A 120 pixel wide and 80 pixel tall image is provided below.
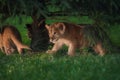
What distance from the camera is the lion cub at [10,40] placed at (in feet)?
46.2

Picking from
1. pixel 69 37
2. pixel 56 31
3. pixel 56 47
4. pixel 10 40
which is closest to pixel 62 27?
pixel 56 31

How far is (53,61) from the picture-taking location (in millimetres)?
11781

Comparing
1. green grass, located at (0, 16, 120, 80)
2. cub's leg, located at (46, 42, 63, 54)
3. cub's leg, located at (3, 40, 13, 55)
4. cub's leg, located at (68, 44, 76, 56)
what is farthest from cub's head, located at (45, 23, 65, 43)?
cub's leg, located at (3, 40, 13, 55)

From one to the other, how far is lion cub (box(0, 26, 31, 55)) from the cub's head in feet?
3.36

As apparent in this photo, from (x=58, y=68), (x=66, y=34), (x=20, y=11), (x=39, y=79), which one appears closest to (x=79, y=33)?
(x=66, y=34)

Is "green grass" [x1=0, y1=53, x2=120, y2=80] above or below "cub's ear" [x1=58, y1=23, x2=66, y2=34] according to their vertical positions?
below

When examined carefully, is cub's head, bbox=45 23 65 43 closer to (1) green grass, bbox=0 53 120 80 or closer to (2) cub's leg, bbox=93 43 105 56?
(1) green grass, bbox=0 53 120 80

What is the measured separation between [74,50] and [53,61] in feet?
5.41

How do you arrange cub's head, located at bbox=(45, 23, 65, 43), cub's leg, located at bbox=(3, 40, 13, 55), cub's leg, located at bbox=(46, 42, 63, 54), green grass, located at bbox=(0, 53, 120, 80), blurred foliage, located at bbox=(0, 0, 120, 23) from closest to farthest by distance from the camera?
green grass, located at bbox=(0, 53, 120, 80), blurred foliage, located at bbox=(0, 0, 120, 23), cub's head, located at bbox=(45, 23, 65, 43), cub's leg, located at bbox=(46, 42, 63, 54), cub's leg, located at bbox=(3, 40, 13, 55)

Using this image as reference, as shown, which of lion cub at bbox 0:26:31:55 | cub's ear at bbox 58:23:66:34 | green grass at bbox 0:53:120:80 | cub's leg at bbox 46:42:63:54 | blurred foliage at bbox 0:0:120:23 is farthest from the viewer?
lion cub at bbox 0:26:31:55

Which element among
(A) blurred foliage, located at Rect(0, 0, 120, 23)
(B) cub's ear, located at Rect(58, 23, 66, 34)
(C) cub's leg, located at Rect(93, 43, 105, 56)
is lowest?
(C) cub's leg, located at Rect(93, 43, 105, 56)

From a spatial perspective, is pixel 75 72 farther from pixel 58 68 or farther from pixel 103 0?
pixel 103 0

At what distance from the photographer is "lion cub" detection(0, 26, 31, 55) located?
14.1 meters

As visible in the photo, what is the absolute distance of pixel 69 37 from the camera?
1350cm
